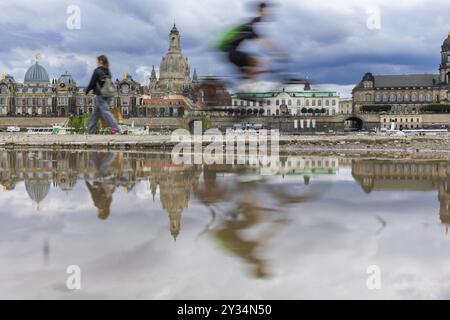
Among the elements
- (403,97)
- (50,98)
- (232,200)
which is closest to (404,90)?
(403,97)

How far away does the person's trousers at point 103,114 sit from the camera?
721 cm

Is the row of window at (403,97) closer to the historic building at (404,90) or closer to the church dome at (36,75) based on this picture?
the historic building at (404,90)

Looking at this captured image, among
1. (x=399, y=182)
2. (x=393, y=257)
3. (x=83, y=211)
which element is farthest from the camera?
(x=399, y=182)

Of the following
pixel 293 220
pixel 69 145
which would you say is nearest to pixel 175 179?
pixel 293 220

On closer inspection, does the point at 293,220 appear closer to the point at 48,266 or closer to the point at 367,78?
the point at 48,266

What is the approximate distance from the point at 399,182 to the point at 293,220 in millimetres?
8135

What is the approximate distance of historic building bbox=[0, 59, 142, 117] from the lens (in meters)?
124

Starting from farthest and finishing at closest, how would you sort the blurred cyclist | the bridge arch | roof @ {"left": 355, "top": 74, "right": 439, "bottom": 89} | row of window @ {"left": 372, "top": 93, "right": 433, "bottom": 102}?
roof @ {"left": 355, "top": 74, "right": 439, "bottom": 89} < row of window @ {"left": 372, "top": 93, "right": 433, "bottom": 102} < the bridge arch < the blurred cyclist

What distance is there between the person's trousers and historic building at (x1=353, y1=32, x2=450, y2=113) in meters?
134

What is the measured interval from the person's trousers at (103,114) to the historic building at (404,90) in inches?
5282

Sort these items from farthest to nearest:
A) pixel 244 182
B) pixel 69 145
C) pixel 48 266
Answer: pixel 69 145 → pixel 244 182 → pixel 48 266

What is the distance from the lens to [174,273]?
487 centimetres

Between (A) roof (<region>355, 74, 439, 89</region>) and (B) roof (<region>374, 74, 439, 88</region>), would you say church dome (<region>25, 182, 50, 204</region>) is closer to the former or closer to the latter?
(A) roof (<region>355, 74, 439, 89</region>)

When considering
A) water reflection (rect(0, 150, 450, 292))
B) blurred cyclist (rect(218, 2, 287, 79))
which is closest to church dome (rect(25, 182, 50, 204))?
water reflection (rect(0, 150, 450, 292))
